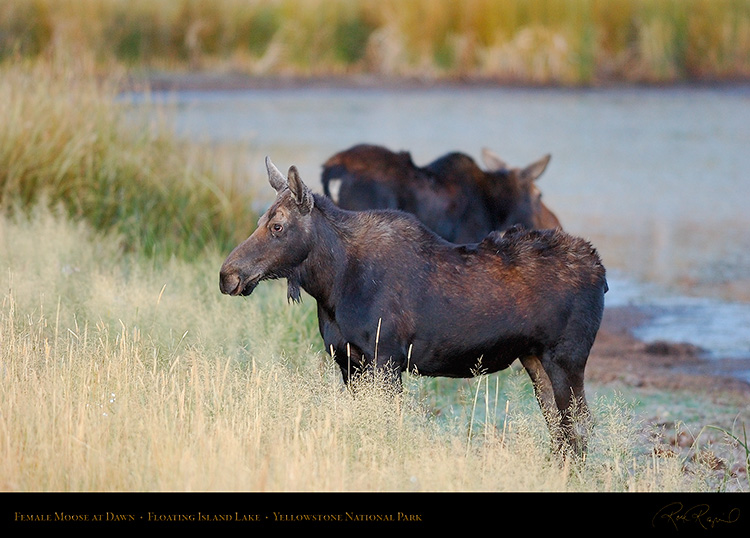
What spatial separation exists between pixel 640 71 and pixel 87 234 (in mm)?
14074

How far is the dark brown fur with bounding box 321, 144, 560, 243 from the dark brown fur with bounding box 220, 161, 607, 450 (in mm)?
3387

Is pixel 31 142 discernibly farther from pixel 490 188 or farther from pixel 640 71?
pixel 640 71

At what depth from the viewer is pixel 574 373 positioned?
20.8ft

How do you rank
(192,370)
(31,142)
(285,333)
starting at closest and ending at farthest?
1. (192,370)
2. (285,333)
3. (31,142)

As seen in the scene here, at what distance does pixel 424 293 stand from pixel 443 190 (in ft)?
13.4

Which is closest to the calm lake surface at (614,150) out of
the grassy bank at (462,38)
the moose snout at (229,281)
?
the grassy bank at (462,38)

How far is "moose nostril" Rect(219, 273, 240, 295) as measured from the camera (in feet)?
19.9

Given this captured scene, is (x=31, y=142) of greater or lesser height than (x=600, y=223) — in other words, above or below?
above

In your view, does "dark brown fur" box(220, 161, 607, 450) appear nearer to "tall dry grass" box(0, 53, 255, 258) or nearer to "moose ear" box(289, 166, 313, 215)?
"moose ear" box(289, 166, 313, 215)

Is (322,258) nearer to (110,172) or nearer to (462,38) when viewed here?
(110,172)

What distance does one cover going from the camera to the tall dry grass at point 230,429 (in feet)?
16.5

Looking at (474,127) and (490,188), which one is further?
(474,127)

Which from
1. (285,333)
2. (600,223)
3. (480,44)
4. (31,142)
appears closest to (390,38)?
(480,44)
